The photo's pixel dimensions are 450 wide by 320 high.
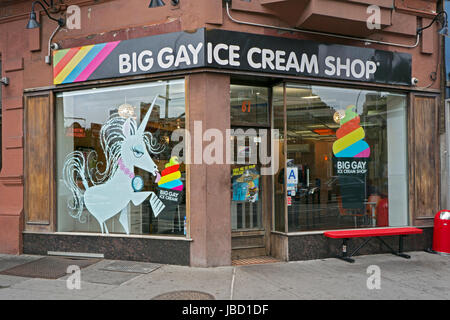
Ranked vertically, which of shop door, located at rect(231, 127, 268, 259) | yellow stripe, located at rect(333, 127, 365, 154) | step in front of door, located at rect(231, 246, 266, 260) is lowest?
step in front of door, located at rect(231, 246, 266, 260)

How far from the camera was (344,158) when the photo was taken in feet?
25.4

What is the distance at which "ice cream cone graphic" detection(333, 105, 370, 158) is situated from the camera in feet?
25.4

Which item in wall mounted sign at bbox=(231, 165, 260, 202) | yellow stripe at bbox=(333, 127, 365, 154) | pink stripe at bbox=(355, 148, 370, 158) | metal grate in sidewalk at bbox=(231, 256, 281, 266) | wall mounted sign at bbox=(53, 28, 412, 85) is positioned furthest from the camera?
pink stripe at bbox=(355, 148, 370, 158)

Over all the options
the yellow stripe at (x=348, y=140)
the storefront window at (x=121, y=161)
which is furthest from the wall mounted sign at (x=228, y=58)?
the yellow stripe at (x=348, y=140)

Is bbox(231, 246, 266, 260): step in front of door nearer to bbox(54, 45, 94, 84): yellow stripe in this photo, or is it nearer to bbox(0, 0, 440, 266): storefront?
bbox(0, 0, 440, 266): storefront

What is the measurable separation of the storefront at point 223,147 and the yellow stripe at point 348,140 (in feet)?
0.10

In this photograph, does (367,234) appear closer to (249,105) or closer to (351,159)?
(351,159)

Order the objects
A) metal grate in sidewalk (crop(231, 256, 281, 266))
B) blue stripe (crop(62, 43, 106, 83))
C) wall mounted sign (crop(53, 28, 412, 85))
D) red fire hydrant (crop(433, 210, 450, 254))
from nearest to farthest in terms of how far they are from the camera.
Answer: wall mounted sign (crop(53, 28, 412, 85)) < metal grate in sidewalk (crop(231, 256, 281, 266)) < blue stripe (crop(62, 43, 106, 83)) < red fire hydrant (crop(433, 210, 450, 254))

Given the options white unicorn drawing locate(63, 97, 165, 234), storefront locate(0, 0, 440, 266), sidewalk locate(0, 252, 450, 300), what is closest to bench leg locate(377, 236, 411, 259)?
sidewalk locate(0, 252, 450, 300)

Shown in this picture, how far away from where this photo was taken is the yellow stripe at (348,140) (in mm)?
7719

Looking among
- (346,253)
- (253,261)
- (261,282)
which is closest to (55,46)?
(253,261)

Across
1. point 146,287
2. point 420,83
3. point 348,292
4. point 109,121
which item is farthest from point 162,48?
point 420,83

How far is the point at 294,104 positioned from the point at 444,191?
4032 mm

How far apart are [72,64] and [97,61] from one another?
604 millimetres
